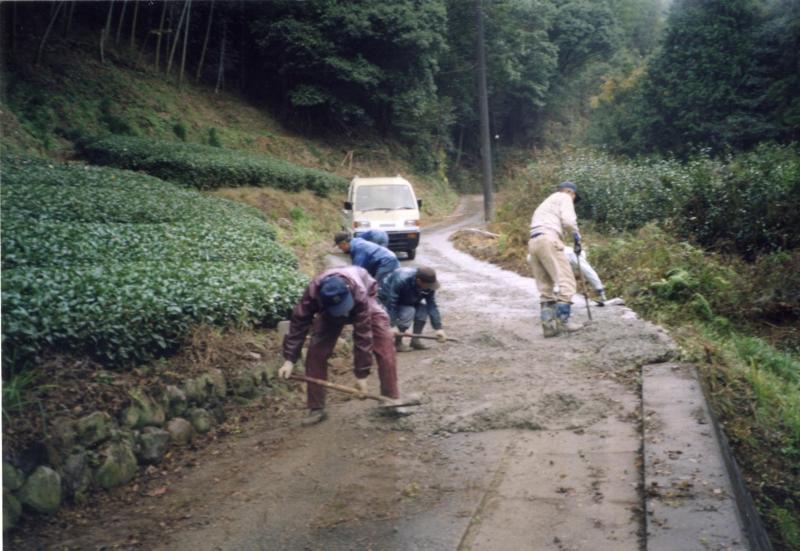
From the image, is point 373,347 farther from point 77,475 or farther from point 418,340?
point 418,340

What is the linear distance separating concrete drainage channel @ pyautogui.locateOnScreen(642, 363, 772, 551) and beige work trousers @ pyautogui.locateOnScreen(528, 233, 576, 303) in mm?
2517

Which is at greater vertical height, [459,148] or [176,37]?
[176,37]

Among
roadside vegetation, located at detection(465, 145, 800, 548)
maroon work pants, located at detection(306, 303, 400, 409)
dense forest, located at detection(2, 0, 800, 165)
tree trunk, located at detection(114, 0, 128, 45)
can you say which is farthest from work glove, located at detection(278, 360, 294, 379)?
tree trunk, located at detection(114, 0, 128, 45)

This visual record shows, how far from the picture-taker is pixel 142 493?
5293 millimetres

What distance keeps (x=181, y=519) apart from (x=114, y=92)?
1964cm

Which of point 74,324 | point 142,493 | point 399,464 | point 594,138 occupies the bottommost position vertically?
point 142,493

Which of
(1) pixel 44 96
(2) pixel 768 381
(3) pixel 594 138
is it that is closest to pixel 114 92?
(1) pixel 44 96

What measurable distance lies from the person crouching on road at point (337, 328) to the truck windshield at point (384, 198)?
11.5 m

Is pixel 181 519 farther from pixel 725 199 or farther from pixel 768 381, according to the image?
pixel 725 199

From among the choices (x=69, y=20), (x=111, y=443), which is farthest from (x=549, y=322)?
(x=69, y=20)

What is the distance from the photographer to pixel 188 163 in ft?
58.2

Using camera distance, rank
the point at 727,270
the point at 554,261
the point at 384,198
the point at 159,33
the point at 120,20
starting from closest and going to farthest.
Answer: the point at 554,261 < the point at 727,270 < the point at 384,198 < the point at 120,20 < the point at 159,33

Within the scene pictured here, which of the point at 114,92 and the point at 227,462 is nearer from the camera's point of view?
the point at 227,462

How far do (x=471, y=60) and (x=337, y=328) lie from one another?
3307cm
